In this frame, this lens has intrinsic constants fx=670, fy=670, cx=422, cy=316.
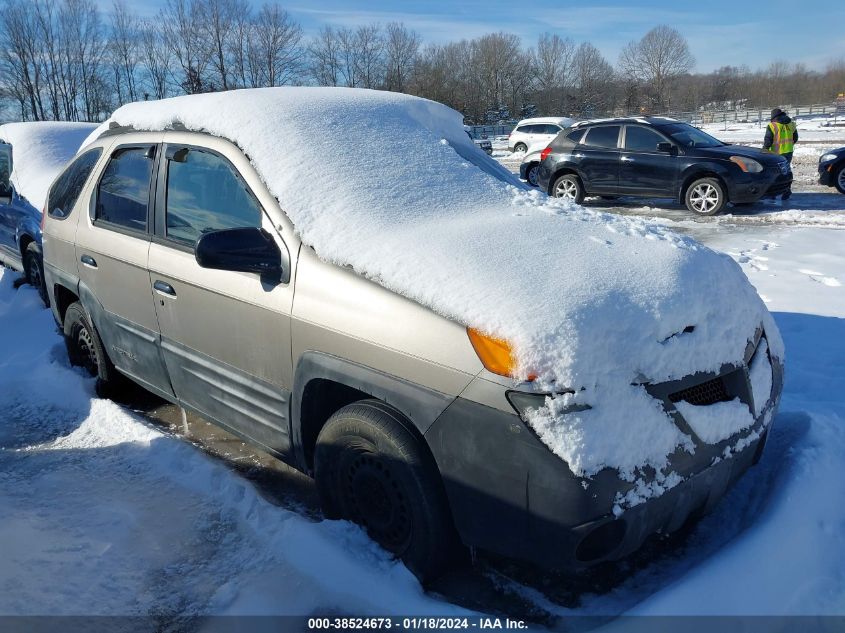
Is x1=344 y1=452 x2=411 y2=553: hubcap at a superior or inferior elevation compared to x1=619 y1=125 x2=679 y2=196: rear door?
inferior

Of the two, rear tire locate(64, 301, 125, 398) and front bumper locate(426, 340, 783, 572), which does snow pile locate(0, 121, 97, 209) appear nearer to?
rear tire locate(64, 301, 125, 398)

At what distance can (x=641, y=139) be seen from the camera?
39.4 ft

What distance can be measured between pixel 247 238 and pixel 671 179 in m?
10.4

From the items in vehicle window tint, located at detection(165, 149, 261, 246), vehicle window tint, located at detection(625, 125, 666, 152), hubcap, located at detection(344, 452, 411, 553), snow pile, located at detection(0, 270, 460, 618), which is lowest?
snow pile, located at detection(0, 270, 460, 618)

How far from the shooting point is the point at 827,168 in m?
12.5

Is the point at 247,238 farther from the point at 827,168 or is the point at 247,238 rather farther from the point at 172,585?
the point at 827,168

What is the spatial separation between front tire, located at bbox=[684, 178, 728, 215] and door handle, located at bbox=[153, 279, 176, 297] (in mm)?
10135

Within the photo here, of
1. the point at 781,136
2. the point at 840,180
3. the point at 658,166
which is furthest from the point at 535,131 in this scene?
the point at 658,166

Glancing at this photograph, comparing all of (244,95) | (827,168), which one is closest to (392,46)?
(827,168)

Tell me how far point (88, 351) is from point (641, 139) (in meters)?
10.3

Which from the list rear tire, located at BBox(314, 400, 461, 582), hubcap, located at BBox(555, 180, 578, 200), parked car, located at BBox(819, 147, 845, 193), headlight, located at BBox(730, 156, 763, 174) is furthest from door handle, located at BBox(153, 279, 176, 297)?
parked car, located at BBox(819, 147, 845, 193)

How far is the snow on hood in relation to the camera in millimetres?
2123

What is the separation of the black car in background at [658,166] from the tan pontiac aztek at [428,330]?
29.1 feet

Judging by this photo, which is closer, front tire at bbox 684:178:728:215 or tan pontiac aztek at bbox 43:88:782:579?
tan pontiac aztek at bbox 43:88:782:579
